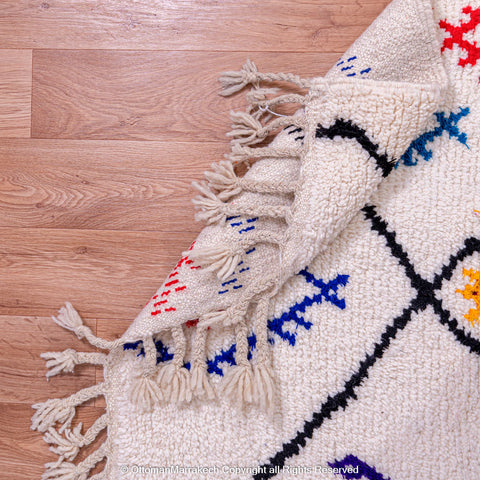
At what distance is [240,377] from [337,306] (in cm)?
18

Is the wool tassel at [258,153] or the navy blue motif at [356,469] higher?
the wool tassel at [258,153]

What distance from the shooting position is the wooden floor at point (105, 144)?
2.28 feet

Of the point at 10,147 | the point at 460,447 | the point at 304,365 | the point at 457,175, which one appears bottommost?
the point at 460,447

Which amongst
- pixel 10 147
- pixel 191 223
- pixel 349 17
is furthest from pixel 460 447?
pixel 10 147

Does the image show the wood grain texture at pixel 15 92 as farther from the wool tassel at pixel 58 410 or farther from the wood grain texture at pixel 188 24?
the wool tassel at pixel 58 410

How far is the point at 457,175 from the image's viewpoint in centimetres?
58

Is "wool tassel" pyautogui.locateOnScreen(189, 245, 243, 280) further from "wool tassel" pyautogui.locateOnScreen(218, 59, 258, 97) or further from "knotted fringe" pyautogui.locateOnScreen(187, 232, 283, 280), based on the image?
"wool tassel" pyautogui.locateOnScreen(218, 59, 258, 97)

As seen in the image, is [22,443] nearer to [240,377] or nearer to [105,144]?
[240,377]

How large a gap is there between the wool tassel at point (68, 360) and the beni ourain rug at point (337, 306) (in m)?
0.10

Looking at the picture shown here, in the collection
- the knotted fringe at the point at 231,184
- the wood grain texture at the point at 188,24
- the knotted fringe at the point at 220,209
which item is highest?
the wood grain texture at the point at 188,24

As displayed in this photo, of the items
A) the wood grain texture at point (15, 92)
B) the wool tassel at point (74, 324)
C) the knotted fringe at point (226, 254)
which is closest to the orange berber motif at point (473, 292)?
the knotted fringe at point (226, 254)

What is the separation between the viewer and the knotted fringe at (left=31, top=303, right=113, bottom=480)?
2.19 feet

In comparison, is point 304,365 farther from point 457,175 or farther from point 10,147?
point 10,147

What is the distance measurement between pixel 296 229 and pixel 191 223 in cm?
23
